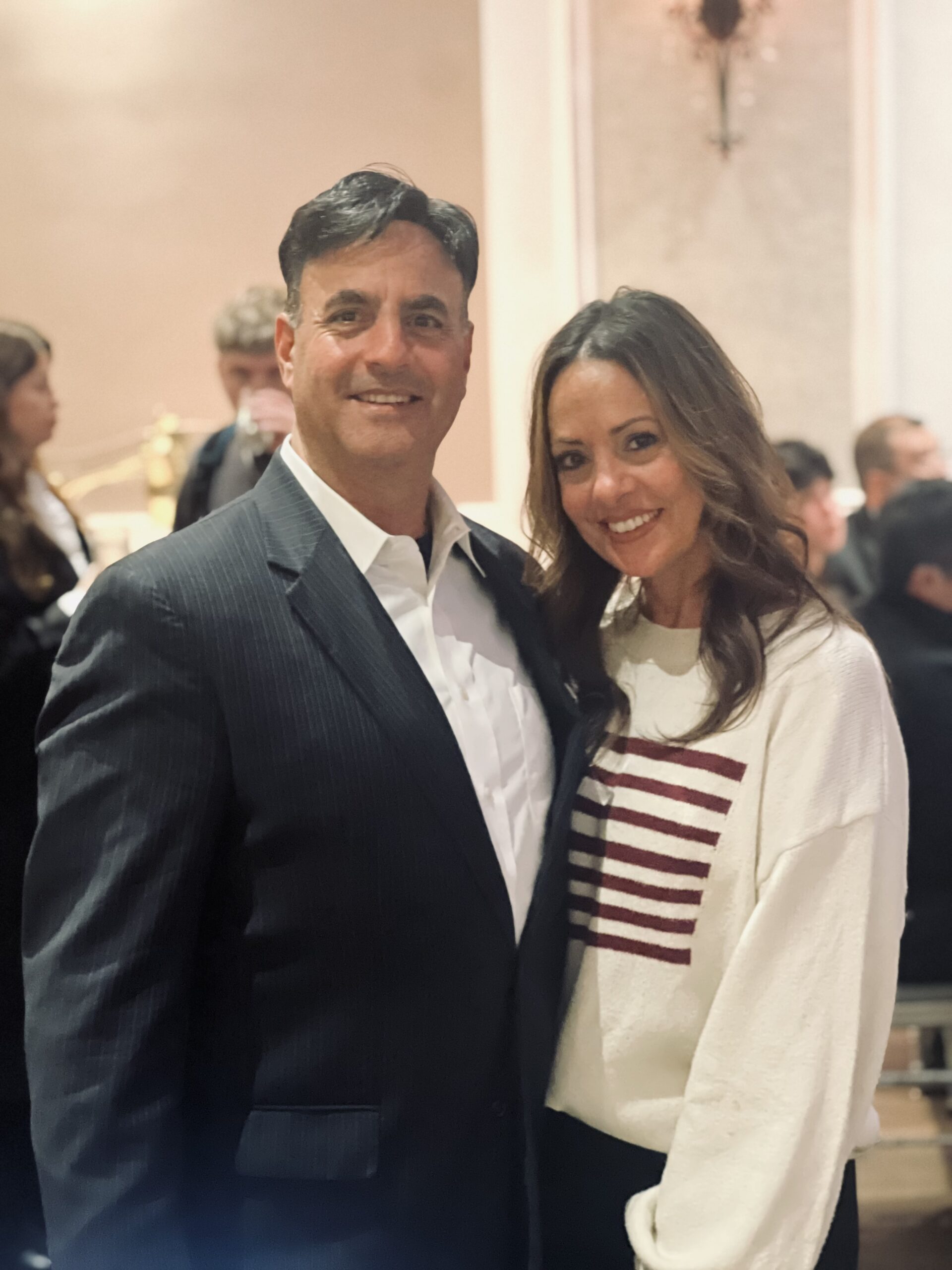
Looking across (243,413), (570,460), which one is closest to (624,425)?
(570,460)

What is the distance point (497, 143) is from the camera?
492 cm

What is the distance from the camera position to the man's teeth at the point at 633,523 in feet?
5.28

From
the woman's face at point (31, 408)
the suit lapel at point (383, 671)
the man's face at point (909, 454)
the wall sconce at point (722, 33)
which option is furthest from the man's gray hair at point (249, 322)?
the wall sconce at point (722, 33)

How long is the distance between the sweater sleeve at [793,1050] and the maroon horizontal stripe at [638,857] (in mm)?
86

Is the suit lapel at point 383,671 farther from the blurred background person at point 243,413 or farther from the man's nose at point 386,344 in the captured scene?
the blurred background person at point 243,413

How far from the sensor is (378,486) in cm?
149

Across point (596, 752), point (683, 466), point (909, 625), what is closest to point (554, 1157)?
point (596, 752)

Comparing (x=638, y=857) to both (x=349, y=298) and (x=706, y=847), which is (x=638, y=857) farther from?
(x=349, y=298)

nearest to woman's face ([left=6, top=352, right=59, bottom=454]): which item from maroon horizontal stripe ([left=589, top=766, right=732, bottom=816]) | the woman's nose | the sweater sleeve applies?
the woman's nose

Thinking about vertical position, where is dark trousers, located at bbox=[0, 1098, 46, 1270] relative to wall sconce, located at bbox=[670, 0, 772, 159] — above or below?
below

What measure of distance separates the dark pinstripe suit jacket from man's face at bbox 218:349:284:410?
4.09ft

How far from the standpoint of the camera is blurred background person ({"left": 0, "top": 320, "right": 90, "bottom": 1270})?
2.26m

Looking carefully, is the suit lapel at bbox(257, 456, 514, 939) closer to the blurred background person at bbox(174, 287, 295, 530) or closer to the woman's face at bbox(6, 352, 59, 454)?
the blurred background person at bbox(174, 287, 295, 530)

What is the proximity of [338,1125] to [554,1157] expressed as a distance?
15.4 inches
